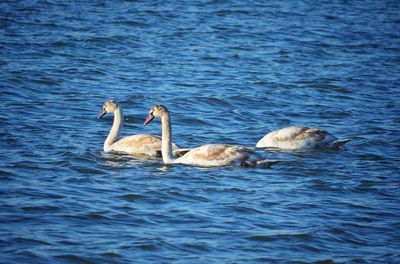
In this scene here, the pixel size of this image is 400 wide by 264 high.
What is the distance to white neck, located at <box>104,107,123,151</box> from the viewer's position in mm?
15966

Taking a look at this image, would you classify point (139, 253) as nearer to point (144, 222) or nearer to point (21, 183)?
point (144, 222)

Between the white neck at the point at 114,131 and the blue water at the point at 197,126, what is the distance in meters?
0.44

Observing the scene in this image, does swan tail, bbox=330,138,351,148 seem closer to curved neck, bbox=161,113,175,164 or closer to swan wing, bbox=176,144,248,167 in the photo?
swan wing, bbox=176,144,248,167

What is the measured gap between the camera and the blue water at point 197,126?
11.1 meters

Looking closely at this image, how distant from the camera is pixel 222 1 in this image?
36.8 m

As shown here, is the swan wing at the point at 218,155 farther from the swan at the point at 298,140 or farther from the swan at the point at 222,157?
the swan at the point at 298,140

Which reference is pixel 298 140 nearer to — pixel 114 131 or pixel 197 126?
pixel 197 126

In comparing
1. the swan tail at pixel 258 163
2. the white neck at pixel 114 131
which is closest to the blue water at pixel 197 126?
the swan tail at pixel 258 163

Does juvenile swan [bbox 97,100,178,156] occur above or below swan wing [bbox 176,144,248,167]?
below

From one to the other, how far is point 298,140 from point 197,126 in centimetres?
275

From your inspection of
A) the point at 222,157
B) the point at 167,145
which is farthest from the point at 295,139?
the point at 167,145

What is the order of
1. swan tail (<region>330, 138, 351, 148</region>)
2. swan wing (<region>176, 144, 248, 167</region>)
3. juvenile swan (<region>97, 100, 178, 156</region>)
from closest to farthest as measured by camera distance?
swan wing (<region>176, 144, 248, 167</region>), juvenile swan (<region>97, 100, 178, 156</region>), swan tail (<region>330, 138, 351, 148</region>)

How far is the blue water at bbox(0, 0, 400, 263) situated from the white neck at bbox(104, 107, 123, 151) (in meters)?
0.44

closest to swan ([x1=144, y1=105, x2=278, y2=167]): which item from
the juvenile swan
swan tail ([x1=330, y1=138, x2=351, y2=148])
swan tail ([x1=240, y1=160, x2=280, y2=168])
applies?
swan tail ([x1=240, y1=160, x2=280, y2=168])
